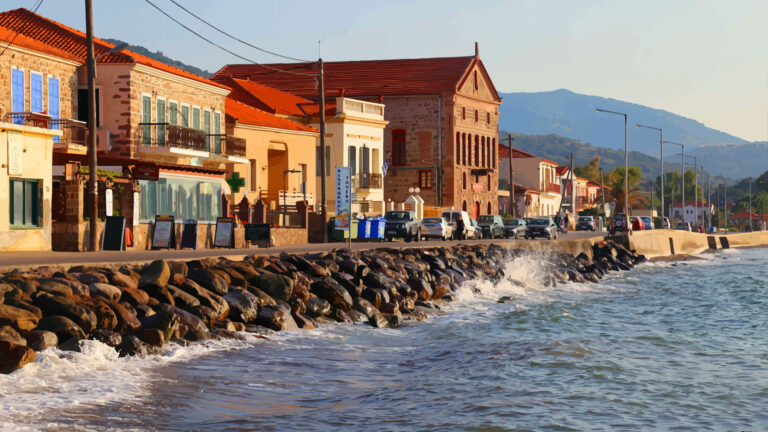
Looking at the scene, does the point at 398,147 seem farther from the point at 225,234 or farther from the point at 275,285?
the point at 275,285

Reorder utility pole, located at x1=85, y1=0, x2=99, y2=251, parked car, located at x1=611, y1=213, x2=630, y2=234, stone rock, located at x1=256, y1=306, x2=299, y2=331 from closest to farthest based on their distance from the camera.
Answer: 1. stone rock, located at x1=256, y1=306, x2=299, y2=331
2. utility pole, located at x1=85, y1=0, x2=99, y2=251
3. parked car, located at x1=611, y1=213, x2=630, y2=234

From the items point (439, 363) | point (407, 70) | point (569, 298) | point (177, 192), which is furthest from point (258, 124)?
point (439, 363)

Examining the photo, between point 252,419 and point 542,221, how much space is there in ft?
174

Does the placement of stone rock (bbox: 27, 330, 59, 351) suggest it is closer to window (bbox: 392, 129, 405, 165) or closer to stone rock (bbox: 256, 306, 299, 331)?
stone rock (bbox: 256, 306, 299, 331)

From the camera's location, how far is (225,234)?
124 feet

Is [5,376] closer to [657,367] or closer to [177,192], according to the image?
[657,367]

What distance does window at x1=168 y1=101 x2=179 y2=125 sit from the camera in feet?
156

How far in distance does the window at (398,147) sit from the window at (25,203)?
5395 centimetres

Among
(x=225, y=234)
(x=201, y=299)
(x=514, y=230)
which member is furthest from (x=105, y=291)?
(x=514, y=230)

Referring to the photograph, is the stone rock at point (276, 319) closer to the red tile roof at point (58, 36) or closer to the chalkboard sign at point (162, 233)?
the chalkboard sign at point (162, 233)

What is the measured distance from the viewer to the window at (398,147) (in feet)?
276

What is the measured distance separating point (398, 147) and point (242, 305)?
62482 mm

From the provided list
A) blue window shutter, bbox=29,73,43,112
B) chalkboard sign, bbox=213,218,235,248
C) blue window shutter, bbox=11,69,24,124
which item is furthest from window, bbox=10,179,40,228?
blue window shutter, bbox=29,73,43,112

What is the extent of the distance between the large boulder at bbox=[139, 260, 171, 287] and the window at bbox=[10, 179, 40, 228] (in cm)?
953
